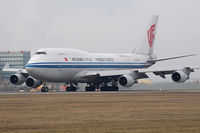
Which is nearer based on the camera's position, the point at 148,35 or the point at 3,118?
the point at 3,118

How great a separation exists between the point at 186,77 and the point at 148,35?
1586 centimetres

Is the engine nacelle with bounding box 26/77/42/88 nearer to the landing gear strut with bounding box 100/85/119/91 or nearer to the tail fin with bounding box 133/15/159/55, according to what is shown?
the landing gear strut with bounding box 100/85/119/91

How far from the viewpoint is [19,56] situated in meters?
173

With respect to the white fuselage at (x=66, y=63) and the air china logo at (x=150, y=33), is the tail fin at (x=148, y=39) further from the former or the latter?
the white fuselage at (x=66, y=63)

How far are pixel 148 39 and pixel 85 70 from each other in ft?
44.4

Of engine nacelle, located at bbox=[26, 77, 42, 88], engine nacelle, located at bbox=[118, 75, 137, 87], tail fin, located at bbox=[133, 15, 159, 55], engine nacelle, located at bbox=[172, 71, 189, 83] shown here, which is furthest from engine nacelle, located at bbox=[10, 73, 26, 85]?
engine nacelle, located at bbox=[172, 71, 189, 83]

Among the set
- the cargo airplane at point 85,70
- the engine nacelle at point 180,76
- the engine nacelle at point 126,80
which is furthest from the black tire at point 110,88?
the engine nacelle at point 180,76

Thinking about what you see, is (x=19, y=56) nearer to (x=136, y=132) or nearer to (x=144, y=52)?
(x=144, y=52)

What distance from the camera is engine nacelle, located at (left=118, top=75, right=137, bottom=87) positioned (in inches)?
2226

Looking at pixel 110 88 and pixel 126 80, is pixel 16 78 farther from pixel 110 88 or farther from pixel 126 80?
pixel 126 80

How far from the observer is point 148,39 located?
70.9 metres

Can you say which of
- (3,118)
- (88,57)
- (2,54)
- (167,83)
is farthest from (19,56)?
(3,118)

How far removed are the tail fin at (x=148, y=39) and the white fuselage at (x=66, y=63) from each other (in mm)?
5037

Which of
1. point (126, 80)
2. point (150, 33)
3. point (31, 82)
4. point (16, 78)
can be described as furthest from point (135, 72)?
point (16, 78)
